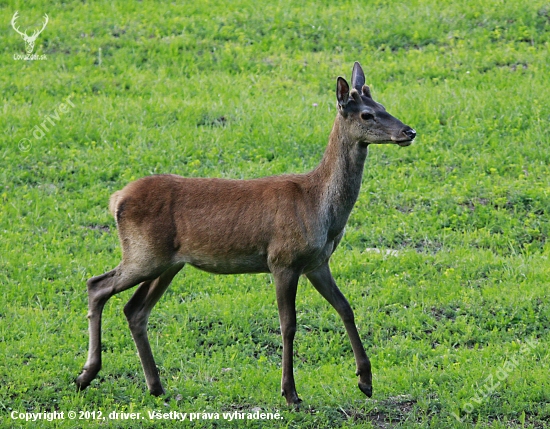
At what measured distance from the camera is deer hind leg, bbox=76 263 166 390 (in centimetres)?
750

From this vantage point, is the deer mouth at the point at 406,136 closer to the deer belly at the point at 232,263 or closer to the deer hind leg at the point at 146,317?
the deer belly at the point at 232,263

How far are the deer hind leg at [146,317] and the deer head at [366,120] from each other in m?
1.74

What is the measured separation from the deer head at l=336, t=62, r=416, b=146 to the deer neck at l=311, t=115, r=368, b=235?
3.4 inches

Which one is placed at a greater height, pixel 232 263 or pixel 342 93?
pixel 342 93

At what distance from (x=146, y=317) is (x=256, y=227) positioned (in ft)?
3.87

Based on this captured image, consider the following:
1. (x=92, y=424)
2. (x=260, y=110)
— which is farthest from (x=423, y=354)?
(x=260, y=110)

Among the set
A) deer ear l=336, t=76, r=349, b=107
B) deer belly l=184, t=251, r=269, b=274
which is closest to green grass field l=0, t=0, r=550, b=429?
deer belly l=184, t=251, r=269, b=274

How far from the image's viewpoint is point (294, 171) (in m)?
11.6

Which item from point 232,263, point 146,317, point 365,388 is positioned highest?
point 232,263

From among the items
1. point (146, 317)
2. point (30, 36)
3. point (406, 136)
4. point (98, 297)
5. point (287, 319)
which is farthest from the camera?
point (30, 36)

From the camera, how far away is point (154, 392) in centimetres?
753

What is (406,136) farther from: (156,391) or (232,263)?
(156,391)

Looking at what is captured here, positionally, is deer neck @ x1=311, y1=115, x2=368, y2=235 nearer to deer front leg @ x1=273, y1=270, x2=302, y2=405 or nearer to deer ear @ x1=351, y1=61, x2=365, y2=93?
deer ear @ x1=351, y1=61, x2=365, y2=93

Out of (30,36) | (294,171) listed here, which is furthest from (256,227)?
(30,36)
